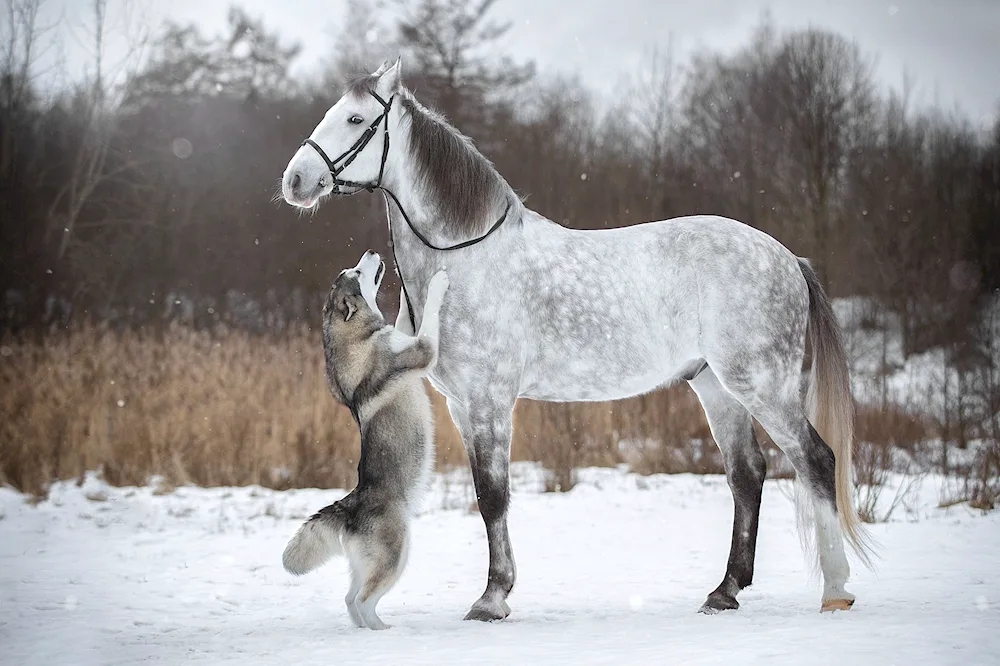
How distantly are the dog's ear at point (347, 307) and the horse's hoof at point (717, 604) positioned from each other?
8.73ft

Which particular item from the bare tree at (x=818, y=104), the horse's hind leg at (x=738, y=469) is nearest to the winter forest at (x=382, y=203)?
the bare tree at (x=818, y=104)

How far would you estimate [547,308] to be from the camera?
4.57 m

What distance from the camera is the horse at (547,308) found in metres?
4.42

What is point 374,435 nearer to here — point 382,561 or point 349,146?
point 382,561

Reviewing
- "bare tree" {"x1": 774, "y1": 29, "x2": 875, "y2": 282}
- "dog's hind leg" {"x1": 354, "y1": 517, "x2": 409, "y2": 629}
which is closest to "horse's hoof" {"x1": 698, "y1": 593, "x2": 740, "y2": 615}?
"dog's hind leg" {"x1": 354, "y1": 517, "x2": 409, "y2": 629}

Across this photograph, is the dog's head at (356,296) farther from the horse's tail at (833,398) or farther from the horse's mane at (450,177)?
the horse's tail at (833,398)

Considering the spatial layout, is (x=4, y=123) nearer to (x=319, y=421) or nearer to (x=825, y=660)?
(x=319, y=421)

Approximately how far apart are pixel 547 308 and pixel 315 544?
1803 mm

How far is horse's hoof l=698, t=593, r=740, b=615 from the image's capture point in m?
4.52

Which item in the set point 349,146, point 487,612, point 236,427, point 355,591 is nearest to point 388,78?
point 349,146

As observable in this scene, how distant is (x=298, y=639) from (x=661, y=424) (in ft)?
22.4

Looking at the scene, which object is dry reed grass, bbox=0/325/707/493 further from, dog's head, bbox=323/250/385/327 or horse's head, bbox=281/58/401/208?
horse's head, bbox=281/58/401/208

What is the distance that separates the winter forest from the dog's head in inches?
218

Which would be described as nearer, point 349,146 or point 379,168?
point 349,146
